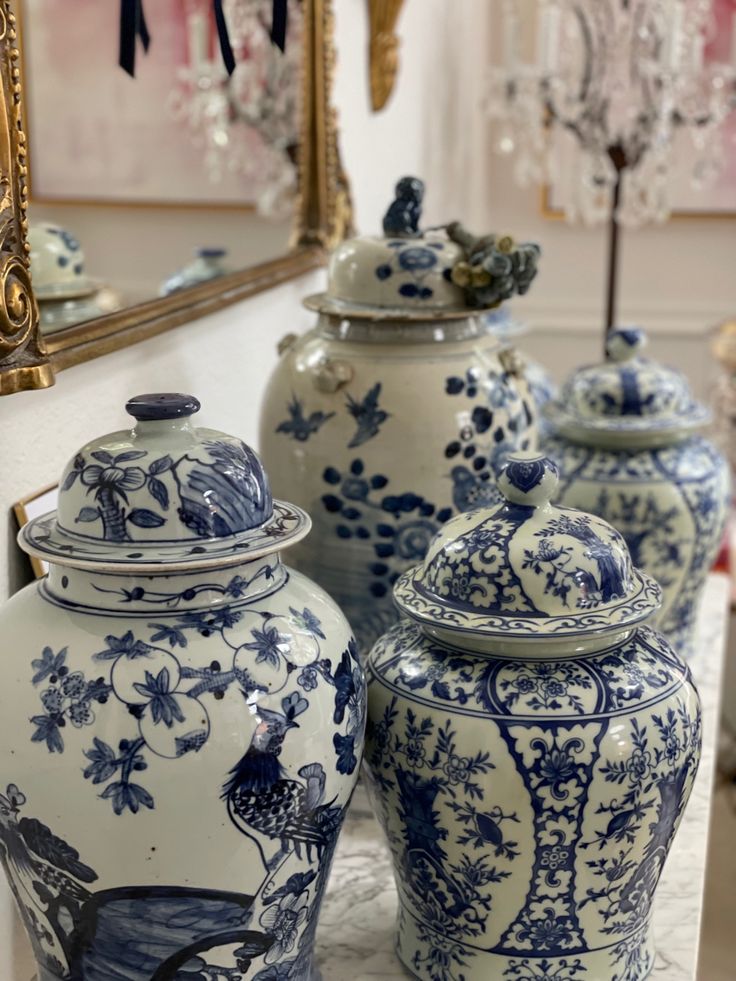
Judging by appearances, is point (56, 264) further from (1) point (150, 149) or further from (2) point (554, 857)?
(2) point (554, 857)

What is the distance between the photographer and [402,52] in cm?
246

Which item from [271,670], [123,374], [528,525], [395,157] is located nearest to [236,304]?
[123,374]

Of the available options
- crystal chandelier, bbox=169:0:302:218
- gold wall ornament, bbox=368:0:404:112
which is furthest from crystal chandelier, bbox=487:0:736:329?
crystal chandelier, bbox=169:0:302:218

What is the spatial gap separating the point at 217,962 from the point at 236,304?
2.87ft

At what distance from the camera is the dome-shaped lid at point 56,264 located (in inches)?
42.4

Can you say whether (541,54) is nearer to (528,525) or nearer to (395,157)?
(395,157)

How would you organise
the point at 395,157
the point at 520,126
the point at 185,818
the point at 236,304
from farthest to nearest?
the point at 520,126
the point at 395,157
the point at 236,304
the point at 185,818

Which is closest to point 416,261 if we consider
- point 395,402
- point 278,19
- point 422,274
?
point 422,274

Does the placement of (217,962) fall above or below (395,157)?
below

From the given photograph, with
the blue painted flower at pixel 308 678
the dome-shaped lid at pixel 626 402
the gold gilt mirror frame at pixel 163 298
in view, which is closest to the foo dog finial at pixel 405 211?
the gold gilt mirror frame at pixel 163 298

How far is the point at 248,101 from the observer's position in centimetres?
156

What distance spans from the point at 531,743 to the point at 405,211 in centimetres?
61

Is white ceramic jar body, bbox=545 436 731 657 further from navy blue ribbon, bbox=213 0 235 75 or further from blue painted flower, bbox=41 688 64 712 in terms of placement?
blue painted flower, bbox=41 688 64 712

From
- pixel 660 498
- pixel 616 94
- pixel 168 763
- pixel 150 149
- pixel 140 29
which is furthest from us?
pixel 616 94
